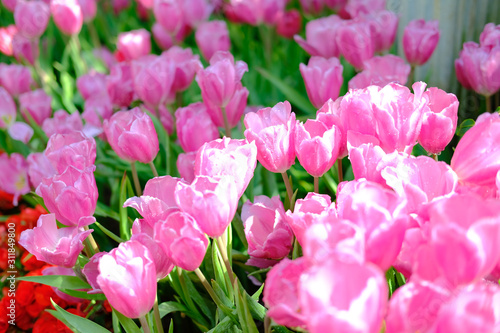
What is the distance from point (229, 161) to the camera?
0.58 m

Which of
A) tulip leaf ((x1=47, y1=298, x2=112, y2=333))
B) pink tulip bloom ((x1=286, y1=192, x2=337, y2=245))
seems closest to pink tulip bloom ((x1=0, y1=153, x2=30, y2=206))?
tulip leaf ((x1=47, y1=298, x2=112, y2=333))

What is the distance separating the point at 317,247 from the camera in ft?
1.30

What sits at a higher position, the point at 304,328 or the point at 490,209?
the point at 490,209

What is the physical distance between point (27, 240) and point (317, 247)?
0.47m

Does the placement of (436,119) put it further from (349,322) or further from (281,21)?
(281,21)

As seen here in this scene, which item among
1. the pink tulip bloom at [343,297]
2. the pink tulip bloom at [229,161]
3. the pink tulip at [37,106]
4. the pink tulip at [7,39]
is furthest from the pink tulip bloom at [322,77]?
the pink tulip at [7,39]

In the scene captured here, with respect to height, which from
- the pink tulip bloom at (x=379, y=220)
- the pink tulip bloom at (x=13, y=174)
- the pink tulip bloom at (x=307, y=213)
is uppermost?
the pink tulip bloom at (x=379, y=220)

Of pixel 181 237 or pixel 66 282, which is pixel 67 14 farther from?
pixel 181 237

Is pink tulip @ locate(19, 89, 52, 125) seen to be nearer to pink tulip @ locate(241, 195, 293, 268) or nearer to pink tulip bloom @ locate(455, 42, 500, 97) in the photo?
pink tulip @ locate(241, 195, 293, 268)

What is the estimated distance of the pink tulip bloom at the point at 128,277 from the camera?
1.76ft

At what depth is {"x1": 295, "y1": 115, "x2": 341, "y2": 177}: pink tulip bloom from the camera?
627 millimetres

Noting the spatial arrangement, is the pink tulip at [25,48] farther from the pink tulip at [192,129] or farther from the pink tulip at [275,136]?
the pink tulip at [275,136]

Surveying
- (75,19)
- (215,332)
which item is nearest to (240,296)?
(215,332)

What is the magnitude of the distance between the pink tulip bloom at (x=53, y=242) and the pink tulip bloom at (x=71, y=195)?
15 millimetres
